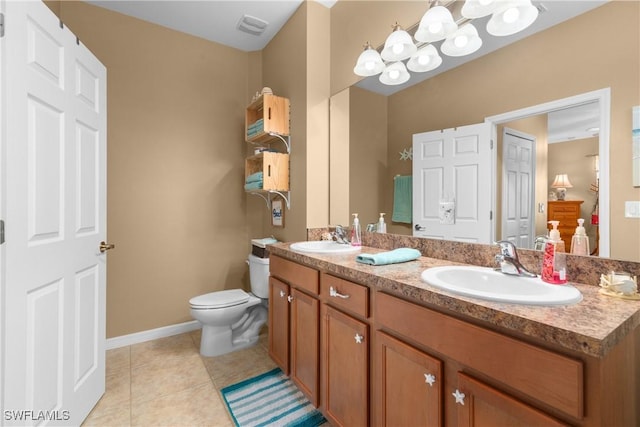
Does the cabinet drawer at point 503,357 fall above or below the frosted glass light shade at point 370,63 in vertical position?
below

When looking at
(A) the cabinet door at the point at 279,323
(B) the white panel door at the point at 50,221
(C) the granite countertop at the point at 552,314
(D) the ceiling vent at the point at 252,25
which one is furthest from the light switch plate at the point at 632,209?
(D) the ceiling vent at the point at 252,25

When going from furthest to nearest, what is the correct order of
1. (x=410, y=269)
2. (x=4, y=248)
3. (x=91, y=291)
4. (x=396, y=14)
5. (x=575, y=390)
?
(x=396, y=14)
(x=91, y=291)
(x=410, y=269)
(x=4, y=248)
(x=575, y=390)

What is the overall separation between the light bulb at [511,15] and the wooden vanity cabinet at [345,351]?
1.27m

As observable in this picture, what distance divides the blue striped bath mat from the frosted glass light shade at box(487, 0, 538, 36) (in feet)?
6.78

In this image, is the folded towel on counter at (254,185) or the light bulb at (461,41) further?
the folded towel on counter at (254,185)

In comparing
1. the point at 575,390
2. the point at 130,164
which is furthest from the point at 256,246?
the point at 575,390

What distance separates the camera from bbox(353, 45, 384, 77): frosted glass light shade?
1.81 metres

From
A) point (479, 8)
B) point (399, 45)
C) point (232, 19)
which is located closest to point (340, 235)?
point (399, 45)

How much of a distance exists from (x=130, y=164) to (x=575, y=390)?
2876mm

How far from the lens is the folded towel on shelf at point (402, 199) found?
1723mm

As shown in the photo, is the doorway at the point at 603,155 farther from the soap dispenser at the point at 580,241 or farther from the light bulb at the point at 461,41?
the light bulb at the point at 461,41

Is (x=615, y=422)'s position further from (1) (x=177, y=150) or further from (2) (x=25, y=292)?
(1) (x=177, y=150)

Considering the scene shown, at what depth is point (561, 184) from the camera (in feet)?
3.65

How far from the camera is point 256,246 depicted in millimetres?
2490
